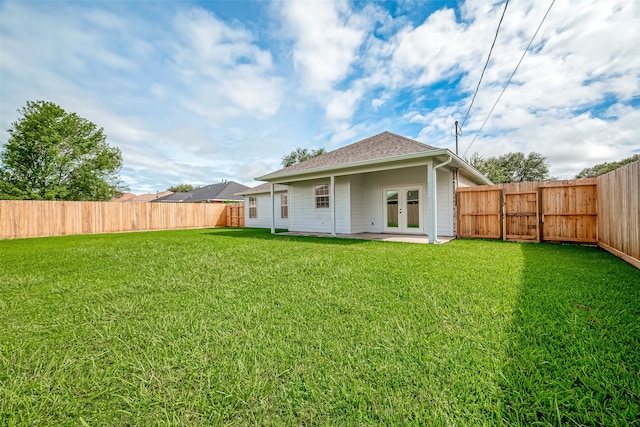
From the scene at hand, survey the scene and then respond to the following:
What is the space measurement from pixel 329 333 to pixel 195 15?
9161mm

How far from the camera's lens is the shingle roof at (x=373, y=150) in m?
8.38

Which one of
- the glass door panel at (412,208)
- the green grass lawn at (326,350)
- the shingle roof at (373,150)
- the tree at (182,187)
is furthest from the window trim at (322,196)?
the tree at (182,187)

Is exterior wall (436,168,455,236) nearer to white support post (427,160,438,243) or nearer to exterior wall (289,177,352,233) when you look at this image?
white support post (427,160,438,243)

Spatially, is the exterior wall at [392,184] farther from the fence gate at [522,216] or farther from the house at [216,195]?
the house at [216,195]

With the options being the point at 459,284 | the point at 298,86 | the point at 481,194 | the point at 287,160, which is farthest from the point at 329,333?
the point at 287,160

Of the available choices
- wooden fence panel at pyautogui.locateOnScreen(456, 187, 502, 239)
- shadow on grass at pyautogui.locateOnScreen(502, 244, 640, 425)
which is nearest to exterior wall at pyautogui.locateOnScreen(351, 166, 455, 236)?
wooden fence panel at pyautogui.locateOnScreen(456, 187, 502, 239)

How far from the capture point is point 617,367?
1.68m

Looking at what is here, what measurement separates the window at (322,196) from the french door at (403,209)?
2.52m

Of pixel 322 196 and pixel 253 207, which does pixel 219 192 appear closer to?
pixel 253 207

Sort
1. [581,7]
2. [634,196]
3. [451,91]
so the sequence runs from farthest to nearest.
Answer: [451,91]
[581,7]
[634,196]

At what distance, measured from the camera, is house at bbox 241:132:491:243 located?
8.38m

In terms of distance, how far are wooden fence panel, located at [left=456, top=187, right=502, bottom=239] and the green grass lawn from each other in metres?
4.60

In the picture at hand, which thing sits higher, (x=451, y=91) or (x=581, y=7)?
(x=451, y=91)

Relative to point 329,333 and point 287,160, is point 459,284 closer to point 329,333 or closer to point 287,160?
point 329,333
